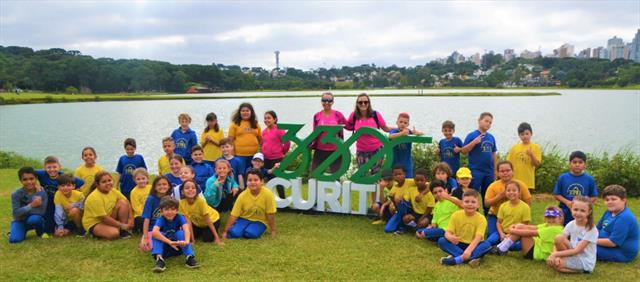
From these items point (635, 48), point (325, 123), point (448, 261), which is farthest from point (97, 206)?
point (635, 48)

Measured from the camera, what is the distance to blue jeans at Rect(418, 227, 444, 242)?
5.95 m

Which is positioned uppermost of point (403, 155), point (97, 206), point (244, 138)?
point (244, 138)

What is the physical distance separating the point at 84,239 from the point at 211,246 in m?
1.79

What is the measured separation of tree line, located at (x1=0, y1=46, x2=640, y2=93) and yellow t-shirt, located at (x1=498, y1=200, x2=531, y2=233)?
71479 millimetres

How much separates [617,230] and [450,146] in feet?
8.15

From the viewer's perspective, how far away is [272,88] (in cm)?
9731

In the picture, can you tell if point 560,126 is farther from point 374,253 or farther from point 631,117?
point 374,253

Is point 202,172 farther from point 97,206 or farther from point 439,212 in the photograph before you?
point 439,212

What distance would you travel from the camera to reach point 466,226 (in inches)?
215

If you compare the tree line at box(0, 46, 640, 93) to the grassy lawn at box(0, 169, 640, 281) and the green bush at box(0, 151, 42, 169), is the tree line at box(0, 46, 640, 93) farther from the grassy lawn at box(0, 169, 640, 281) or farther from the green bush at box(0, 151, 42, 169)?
the grassy lawn at box(0, 169, 640, 281)

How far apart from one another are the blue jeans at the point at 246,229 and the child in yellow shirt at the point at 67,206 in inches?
80.9

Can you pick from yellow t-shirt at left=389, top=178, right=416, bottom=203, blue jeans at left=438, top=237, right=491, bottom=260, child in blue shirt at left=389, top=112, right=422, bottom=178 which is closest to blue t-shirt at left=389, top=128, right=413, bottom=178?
child in blue shirt at left=389, top=112, right=422, bottom=178

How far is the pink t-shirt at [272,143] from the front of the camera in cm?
786

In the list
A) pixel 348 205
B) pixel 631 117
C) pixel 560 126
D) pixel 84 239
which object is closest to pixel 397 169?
pixel 348 205
